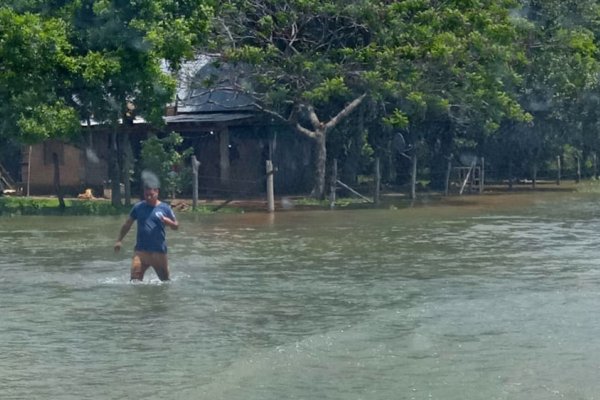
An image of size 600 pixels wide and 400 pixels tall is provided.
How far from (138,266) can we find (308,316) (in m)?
3.32

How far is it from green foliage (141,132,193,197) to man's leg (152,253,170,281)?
1740cm

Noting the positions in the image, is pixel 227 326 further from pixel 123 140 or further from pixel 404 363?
pixel 123 140

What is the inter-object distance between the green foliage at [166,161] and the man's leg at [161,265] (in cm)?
1740

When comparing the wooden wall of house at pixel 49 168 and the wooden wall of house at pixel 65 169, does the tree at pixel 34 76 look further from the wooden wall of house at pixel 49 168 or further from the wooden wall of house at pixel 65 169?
the wooden wall of house at pixel 49 168

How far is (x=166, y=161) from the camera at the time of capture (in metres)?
35.4

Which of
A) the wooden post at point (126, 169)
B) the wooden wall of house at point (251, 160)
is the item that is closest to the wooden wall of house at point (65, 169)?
A: the wooden wall of house at point (251, 160)

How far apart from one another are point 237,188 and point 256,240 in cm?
1388

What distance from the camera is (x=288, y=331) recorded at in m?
14.0

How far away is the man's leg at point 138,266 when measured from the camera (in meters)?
17.2

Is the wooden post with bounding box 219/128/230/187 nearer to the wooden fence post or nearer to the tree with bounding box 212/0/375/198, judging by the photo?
the tree with bounding box 212/0/375/198

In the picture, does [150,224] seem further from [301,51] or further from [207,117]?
[207,117]

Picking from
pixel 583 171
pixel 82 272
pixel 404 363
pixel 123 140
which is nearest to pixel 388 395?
pixel 404 363

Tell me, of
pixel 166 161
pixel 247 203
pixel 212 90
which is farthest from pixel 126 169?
pixel 212 90

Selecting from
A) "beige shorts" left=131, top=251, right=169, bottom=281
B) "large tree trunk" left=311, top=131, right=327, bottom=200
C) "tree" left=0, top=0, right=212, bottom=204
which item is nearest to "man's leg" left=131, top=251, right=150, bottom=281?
"beige shorts" left=131, top=251, right=169, bottom=281
